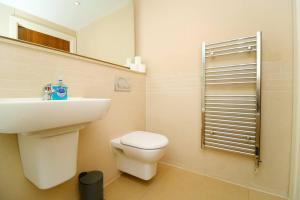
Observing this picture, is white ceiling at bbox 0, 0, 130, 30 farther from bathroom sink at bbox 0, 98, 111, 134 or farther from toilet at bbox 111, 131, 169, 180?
toilet at bbox 111, 131, 169, 180

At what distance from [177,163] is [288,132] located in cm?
99

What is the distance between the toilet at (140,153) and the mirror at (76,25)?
79 centimetres

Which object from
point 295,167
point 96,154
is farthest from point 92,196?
point 295,167

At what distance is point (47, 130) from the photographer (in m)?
0.66

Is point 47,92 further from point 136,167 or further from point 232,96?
point 232,96

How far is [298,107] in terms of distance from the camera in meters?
0.97

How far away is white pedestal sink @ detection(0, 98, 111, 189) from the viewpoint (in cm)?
52

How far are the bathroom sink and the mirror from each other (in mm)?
493

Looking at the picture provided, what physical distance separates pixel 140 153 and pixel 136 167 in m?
0.23

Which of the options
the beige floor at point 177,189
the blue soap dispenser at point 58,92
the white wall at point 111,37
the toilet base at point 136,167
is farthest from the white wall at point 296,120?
the blue soap dispenser at point 58,92

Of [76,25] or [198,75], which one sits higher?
[76,25]

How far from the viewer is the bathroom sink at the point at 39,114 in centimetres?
50

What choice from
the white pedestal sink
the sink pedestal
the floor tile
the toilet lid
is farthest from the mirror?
the floor tile

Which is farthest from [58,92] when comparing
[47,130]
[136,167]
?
[136,167]
